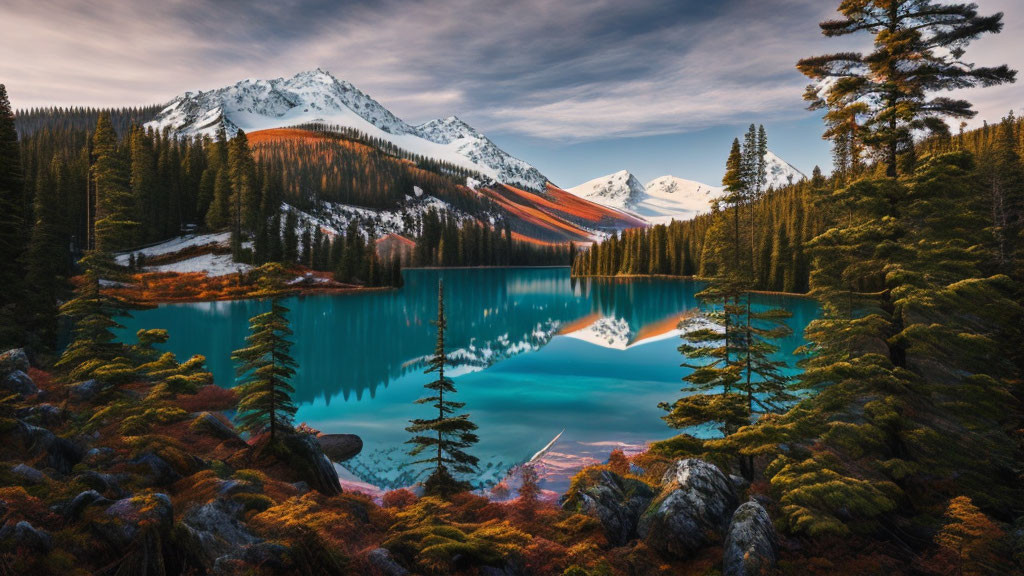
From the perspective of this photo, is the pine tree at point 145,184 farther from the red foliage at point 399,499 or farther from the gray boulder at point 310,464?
the red foliage at point 399,499

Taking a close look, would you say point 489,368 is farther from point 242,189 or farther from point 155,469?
point 242,189

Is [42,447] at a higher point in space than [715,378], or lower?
lower

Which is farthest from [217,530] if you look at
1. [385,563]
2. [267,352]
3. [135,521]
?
[267,352]

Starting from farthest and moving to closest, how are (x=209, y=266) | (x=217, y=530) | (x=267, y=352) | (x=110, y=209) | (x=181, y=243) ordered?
1. (x=181, y=243)
2. (x=209, y=266)
3. (x=110, y=209)
4. (x=267, y=352)
5. (x=217, y=530)

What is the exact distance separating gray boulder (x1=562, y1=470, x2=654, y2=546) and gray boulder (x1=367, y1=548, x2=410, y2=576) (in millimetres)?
5638

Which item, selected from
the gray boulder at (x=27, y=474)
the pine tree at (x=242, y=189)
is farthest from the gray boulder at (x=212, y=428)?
the pine tree at (x=242, y=189)

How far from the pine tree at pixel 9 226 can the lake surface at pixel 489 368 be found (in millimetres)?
11542

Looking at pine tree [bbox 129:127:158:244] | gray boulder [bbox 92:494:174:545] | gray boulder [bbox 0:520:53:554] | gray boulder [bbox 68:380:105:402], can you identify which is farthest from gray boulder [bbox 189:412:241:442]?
pine tree [bbox 129:127:158:244]

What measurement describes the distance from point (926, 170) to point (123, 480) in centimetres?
2304

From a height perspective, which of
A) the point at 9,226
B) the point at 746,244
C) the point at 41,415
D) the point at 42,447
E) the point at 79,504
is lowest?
the point at 41,415

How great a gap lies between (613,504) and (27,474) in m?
13.6

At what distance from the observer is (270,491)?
42.9 feet

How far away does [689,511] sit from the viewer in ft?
38.2

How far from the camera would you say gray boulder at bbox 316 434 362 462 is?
21672 millimetres
